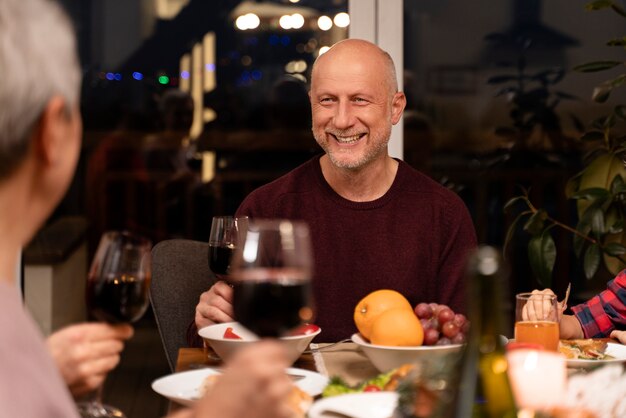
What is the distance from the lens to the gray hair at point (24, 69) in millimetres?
939

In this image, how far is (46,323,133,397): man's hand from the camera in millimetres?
1365

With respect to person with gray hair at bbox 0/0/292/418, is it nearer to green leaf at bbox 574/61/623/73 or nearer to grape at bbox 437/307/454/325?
grape at bbox 437/307/454/325

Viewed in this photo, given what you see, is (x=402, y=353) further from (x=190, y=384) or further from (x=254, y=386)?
(x=254, y=386)

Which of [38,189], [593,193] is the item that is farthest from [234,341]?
[593,193]

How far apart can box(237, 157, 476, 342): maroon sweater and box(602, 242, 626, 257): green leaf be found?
1236mm

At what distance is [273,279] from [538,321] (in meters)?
0.86

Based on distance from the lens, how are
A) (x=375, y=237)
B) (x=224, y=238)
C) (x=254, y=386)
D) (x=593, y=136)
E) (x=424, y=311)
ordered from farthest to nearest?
(x=593, y=136), (x=375, y=237), (x=224, y=238), (x=424, y=311), (x=254, y=386)

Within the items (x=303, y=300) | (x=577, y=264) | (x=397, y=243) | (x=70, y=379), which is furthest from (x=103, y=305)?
(x=577, y=264)

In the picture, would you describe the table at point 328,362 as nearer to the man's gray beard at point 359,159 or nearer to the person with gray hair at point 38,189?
the man's gray beard at point 359,159

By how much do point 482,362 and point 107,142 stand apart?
3706mm

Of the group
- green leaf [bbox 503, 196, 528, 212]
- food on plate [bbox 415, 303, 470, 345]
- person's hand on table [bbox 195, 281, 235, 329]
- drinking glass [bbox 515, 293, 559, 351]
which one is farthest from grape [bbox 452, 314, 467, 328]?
Result: green leaf [bbox 503, 196, 528, 212]

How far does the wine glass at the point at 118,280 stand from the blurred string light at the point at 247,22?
287cm

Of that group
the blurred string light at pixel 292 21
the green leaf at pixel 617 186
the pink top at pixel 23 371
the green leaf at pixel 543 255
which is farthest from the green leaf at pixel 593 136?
the pink top at pixel 23 371

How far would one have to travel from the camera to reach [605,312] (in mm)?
2316
